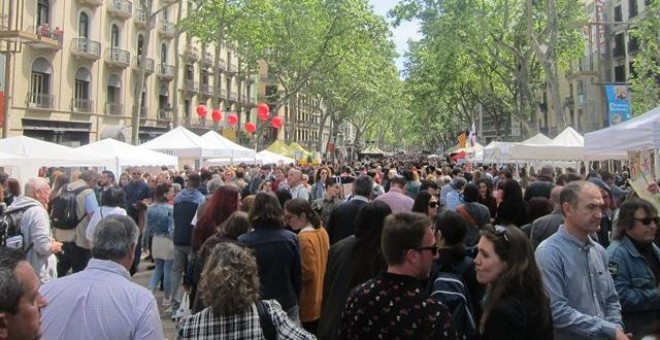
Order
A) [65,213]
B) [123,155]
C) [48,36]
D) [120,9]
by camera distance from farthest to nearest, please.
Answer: [120,9] < [48,36] < [123,155] < [65,213]

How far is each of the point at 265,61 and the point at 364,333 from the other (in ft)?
107

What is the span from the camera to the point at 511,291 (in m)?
2.65

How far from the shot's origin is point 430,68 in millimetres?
32844

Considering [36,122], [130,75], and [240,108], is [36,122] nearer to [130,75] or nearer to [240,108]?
[130,75]

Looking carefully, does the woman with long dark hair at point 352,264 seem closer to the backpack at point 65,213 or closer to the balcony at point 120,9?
the backpack at point 65,213

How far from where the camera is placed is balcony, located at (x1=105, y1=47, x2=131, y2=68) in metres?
32.2

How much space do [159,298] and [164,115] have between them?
105 feet

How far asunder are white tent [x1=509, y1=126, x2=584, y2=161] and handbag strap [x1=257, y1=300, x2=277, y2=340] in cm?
1353

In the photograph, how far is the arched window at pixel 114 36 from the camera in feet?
108

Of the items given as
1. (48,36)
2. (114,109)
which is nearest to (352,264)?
(48,36)

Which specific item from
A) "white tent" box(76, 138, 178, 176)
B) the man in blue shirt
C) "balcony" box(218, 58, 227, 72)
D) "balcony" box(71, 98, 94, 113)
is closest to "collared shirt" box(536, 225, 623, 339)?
the man in blue shirt

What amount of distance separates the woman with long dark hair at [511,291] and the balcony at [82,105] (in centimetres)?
3120

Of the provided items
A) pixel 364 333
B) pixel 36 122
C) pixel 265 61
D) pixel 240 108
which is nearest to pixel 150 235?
pixel 364 333

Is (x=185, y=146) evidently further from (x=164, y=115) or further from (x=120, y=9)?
(x=164, y=115)
